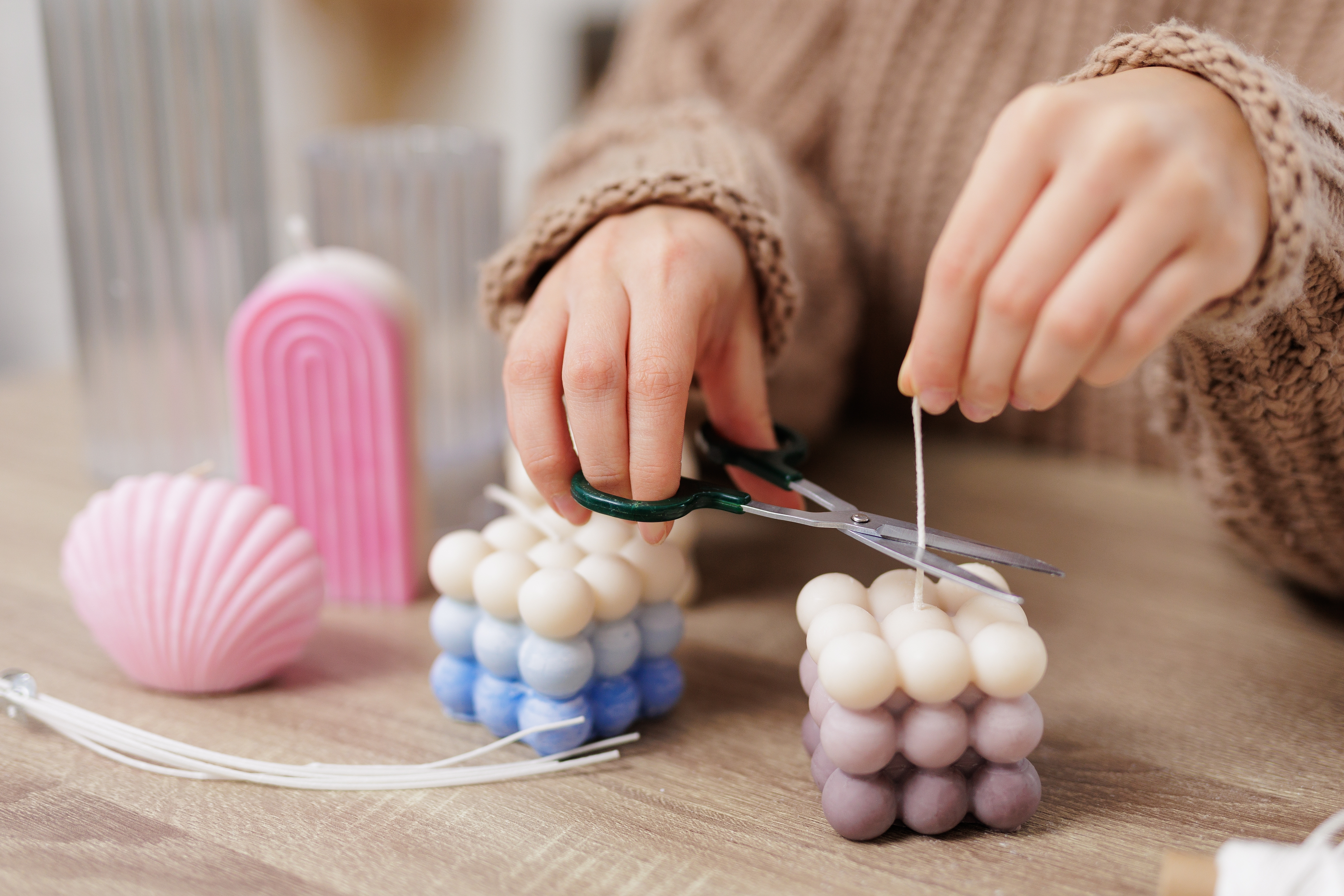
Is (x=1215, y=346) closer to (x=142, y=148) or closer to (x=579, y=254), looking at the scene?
(x=579, y=254)

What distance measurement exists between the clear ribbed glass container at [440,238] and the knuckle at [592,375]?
26 cm

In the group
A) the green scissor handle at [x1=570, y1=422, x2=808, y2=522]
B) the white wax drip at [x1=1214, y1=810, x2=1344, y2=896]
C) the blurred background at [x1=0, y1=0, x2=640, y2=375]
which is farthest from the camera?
the blurred background at [x1=0, y1=0, x2=640, y2=375]

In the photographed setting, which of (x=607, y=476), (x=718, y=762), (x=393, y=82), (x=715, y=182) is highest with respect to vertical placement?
(x=393, y=82)

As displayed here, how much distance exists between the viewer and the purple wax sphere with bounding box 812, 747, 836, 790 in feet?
1.14

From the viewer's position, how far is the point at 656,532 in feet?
1.31

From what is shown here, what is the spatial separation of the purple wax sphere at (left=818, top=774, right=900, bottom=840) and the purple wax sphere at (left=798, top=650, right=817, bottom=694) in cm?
3

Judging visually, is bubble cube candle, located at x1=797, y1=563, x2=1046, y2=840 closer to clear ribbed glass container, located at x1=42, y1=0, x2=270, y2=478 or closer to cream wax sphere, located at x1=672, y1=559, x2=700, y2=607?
cream wax sphere, located at x1=672, y1=559, x2=700, y2=607

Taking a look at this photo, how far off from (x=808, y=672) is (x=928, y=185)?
0.44 metres

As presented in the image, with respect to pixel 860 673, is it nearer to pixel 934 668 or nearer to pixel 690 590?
pixel 934 668

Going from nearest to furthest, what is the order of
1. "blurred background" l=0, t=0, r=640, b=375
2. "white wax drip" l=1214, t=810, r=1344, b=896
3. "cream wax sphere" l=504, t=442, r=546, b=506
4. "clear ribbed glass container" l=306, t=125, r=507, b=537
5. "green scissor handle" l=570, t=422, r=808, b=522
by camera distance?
"white wax drip" l=1214, t=810, r=1344, b=896
"green scissor handle" l=570, t=422, r=808, b=522
"cream wax sphere" l=504, t=442, r=546, b=506
"clear ribbed glass container" l=306, t=125, r=507, b=537
"blurred background" l=0, t=0, r=640, b=375

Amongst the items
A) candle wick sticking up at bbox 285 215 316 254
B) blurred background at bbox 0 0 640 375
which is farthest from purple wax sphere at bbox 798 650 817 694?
blurred background at bbox 0 0 640 375

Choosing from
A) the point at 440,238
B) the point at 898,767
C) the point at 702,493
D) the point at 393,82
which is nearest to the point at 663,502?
the point at 702,493

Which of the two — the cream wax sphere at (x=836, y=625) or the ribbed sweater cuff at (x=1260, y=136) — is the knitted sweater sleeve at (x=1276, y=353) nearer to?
the ribbed sweater cuff at (x=1260, y=136)

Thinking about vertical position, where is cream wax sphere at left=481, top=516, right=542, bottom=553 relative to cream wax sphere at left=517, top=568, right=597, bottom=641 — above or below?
above
